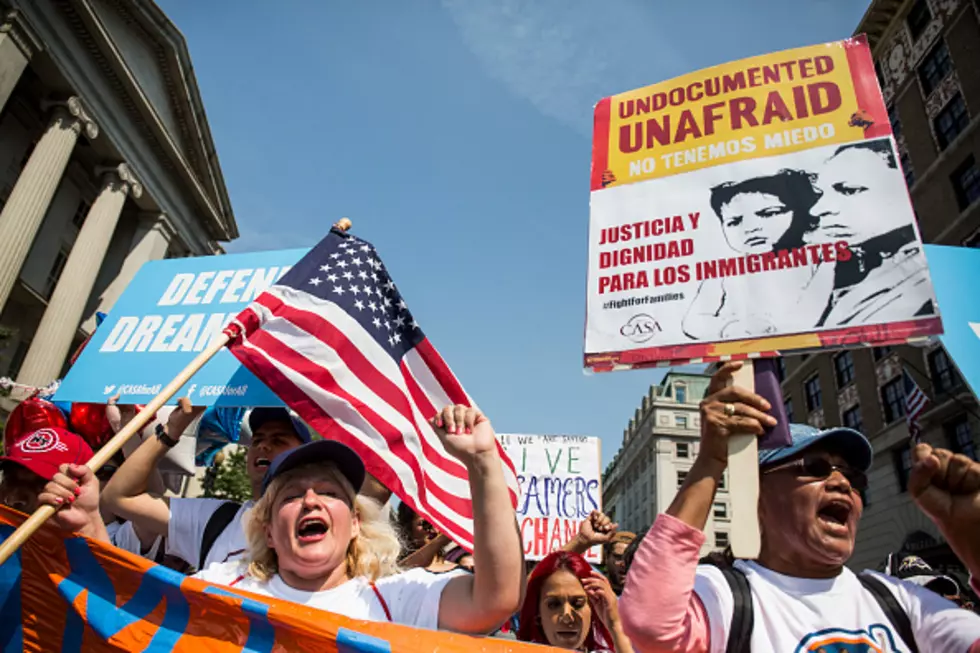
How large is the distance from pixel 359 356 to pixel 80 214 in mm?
29433

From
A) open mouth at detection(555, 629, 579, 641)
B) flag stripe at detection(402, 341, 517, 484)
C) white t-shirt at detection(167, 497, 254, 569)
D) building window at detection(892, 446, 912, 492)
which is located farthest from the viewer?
building window at detection(892, 446, 912, 492)

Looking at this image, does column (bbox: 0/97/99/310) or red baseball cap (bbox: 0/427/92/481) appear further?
column (bbox: 0/97/99/310)

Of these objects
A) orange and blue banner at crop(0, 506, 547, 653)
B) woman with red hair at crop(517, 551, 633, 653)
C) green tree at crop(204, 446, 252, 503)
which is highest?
green tree at crop(204, 446, 252, 503)

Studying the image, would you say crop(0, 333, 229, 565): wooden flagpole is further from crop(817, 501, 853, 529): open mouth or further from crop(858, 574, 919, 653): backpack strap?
crop(858, 574, 919, 653): backpack strap

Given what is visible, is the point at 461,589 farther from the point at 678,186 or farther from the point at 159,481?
the point at 159,481

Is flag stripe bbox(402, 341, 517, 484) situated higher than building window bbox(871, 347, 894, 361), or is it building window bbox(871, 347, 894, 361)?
building window bbox(871, 347, 894, 361)

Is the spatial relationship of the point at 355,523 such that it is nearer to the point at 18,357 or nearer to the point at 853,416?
the point at 18,357

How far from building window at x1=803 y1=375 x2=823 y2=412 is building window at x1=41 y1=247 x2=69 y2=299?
1345 inches

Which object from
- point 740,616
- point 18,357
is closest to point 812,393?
point 740,616

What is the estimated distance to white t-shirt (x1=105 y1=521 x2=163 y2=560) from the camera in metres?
3.00

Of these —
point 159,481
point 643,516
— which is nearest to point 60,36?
point 159,481

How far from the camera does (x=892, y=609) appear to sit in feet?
6.05

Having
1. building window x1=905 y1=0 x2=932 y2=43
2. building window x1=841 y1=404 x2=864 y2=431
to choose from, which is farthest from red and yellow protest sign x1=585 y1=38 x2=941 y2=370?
building window x1=841 y1=404 x2=864 y2=431

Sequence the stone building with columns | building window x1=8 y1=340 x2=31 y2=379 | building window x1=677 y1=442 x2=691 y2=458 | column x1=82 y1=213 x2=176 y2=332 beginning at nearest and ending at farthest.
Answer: the stone building with columns < building window x1=8 y1=340 x2=31 y2=379 < column x1=82 y1=213 x2=176 y2=332 < building window x1=677 y1=442 x2=691 y2=458
